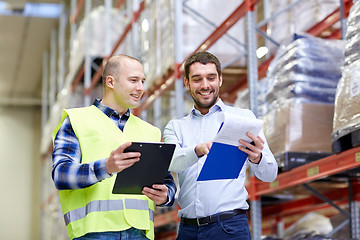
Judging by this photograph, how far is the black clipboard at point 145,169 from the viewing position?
285 centimetres

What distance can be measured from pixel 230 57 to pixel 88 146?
4614 millimetres

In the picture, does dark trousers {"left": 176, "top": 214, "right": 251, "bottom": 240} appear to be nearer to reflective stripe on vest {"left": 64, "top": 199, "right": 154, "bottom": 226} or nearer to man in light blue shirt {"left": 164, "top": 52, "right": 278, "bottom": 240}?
man in light blue shirt {"left": 164, "top": 52, "right": 278, "bottom": 240}

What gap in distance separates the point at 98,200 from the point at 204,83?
2.65 ft

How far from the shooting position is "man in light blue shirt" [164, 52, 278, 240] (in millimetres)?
3166

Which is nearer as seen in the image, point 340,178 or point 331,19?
point 340,178

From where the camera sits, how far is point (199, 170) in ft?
11.0

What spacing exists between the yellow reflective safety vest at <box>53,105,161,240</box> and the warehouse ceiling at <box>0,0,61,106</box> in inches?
558

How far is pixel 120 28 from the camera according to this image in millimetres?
12758

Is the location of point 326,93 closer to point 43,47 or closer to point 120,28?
point 120,28

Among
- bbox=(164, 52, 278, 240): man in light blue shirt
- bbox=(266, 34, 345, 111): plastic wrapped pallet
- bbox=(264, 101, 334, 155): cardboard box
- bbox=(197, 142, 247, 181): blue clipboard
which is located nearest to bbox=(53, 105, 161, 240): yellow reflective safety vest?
bbox=(164, 52, 278, 240): man in light blue shirt

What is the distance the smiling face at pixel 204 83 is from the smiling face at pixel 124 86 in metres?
0.27

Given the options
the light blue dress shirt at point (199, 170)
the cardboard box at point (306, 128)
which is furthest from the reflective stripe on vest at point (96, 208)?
the cardboard box at point (306, 128)

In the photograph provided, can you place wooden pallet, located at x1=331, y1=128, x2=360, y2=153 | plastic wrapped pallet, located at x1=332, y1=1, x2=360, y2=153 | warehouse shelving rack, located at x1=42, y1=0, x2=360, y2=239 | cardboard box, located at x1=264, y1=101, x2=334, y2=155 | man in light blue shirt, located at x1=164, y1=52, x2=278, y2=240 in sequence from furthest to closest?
1. cardboard box, located at x1=264, y1=101, x2=334, y2=155
2. warehouse shelving rack, located at x1=42, y1=0, x2=360, y2=239
3. wooden pallet, located at x1=331, y1=128, x2=360, y2=153
4. plastic wrapped pallet, located at x1=332, y1=1, x2=360, y2=153
5. man in light blue shirt, located at x1=164, y1=52, x2=278, y2=240

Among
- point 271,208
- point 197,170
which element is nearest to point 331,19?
point 271,208
